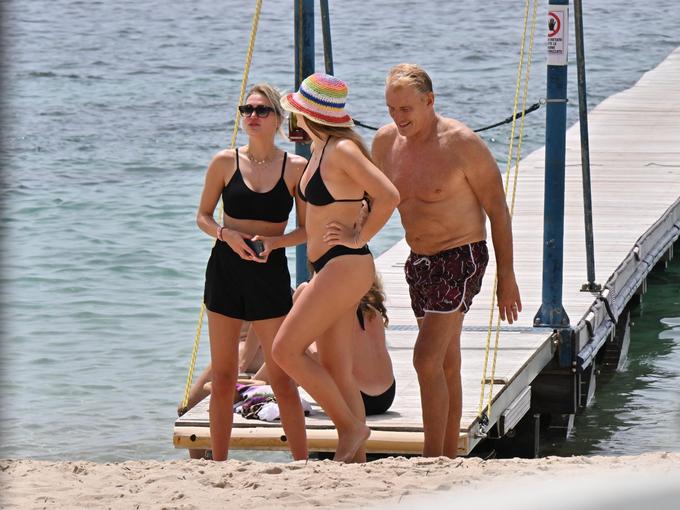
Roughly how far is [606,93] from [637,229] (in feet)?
53.3

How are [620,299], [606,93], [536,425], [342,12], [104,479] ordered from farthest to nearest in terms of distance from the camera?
[342,12] → [606,93] → [620,299] → [536,425] → [104,479]

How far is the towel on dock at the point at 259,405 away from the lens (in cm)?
622

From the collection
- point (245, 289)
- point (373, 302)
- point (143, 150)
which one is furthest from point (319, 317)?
point (143, 150)

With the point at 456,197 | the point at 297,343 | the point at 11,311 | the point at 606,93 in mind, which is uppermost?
the point at 456,197

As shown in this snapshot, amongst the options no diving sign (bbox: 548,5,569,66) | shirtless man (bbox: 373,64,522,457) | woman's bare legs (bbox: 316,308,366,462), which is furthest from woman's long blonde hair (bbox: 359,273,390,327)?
no diving sign (bbox: 548,5,569,66)

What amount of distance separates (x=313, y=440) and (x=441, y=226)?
117 centimetres

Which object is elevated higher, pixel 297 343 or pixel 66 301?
pixel 297 343

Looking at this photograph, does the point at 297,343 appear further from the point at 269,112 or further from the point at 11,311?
the point at 11,311

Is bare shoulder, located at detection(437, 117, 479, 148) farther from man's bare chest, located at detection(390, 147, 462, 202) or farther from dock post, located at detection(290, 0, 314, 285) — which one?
dock post, located at detection(290, 0, 314, 285)

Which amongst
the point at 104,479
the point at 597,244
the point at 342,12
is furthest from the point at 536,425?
the point at 342,12

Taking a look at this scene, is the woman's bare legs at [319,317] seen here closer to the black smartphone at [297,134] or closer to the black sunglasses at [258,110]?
the black sunglasses at [258,110]

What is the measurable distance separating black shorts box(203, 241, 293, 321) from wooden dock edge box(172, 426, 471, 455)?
0.87 m

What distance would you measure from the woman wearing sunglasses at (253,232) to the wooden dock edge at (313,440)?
2.04 feet

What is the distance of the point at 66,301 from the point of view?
528 inches
